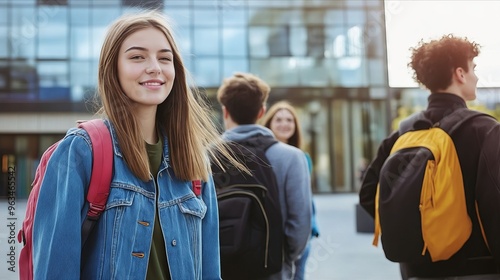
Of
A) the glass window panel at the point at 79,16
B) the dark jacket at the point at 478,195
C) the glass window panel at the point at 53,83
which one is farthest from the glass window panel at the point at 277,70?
the dark jacket at the point at 478,195

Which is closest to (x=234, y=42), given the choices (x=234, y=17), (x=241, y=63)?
(x=241, y=63)

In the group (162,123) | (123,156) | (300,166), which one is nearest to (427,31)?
(300,166)

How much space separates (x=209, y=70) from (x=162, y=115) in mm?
22071

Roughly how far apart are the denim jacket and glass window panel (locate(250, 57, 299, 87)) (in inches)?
926

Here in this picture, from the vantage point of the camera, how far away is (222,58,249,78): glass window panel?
79.9ft

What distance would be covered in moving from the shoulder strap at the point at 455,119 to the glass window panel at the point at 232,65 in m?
21.5

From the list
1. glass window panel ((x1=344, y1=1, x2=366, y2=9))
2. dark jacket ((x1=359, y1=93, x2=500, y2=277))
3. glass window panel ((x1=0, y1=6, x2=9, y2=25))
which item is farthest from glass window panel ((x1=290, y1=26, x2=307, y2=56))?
dark jacket ((x1=359, y1=93, x2=500, y2=277))

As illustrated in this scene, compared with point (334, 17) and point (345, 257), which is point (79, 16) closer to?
point (334, 17)

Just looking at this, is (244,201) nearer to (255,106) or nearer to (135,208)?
(255,106)

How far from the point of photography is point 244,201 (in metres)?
3.27

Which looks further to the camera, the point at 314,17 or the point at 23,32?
the point at 314,17

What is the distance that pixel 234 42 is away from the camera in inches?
980

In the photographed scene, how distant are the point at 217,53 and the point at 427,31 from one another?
21.3 m

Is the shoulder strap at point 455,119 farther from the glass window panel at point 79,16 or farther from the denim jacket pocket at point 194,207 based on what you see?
the glass window panel at point 79,16
